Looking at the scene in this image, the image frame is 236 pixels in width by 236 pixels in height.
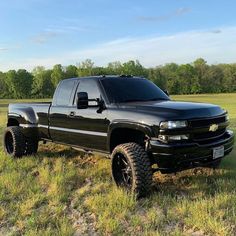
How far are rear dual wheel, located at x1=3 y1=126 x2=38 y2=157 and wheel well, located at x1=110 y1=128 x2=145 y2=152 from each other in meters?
3.30

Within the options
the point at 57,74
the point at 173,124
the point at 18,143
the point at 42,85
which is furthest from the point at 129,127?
the point at 57,74

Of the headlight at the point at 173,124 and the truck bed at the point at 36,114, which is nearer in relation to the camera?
the headlight at the point at 173,124

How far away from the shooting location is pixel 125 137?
680cm

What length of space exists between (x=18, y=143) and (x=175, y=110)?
472 centimetres

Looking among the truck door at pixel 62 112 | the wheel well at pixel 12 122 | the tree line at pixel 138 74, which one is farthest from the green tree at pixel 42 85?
the truck door at pixel 62 112

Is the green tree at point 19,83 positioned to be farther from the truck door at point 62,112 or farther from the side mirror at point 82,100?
the side mirror at point 82,100

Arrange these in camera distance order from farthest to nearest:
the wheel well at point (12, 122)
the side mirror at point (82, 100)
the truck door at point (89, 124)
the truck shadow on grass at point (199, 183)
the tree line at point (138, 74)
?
the tree line at point (138, 74) → the wheel well at point (12, 122) → the truck door at point (89, 124) → the side mirror at point (82, 100) → the truck shadow on grass at point (199, 183)

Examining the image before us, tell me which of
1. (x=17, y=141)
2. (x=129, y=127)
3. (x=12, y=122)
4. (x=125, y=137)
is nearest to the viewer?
(x=129, y=127)

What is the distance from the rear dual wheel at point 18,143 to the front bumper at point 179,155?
173 inches

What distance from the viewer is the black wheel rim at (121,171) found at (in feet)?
20.7

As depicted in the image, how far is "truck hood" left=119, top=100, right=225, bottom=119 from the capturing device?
5851 millimetres

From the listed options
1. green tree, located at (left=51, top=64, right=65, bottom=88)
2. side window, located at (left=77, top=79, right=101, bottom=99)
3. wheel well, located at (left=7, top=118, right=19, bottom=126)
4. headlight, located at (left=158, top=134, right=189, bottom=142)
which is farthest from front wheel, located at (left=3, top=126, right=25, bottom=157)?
green tree, located at (left=51, top=64, right=65, bottom=88)

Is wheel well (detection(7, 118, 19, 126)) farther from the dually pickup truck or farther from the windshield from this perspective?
the windshield

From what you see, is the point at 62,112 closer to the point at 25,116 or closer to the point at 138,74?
the point at 25,116
